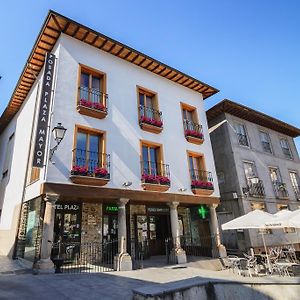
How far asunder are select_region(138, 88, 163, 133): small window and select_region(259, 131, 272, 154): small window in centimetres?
1157

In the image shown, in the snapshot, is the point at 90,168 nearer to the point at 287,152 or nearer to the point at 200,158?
the point at 200,158

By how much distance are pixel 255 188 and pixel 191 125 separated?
7.05m

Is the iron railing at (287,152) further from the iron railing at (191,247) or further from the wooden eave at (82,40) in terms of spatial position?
the iron railing at (191,247)

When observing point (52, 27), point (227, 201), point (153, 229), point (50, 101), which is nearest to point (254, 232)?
point (227, 201)

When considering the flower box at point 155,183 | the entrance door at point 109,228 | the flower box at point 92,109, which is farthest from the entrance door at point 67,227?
the flower box at point 92,109

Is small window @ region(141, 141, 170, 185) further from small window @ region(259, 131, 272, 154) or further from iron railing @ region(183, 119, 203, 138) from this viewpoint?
small window @ region(259, 131, 272, 154)

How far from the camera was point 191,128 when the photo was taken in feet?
52.4

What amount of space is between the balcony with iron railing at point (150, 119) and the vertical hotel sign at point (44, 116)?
470 cm

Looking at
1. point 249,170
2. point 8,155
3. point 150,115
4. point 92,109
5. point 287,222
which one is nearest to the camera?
point 287,222

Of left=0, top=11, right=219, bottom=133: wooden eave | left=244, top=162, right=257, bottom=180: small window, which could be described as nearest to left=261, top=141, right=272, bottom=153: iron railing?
left=244, top=162, right=257, bottom=180: small window

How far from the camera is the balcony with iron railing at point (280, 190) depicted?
19812 mm

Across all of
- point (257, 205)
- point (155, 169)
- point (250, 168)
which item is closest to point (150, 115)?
point (155, 169)

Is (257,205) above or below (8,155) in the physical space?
below

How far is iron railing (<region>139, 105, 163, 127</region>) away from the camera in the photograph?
13377 millimetres
